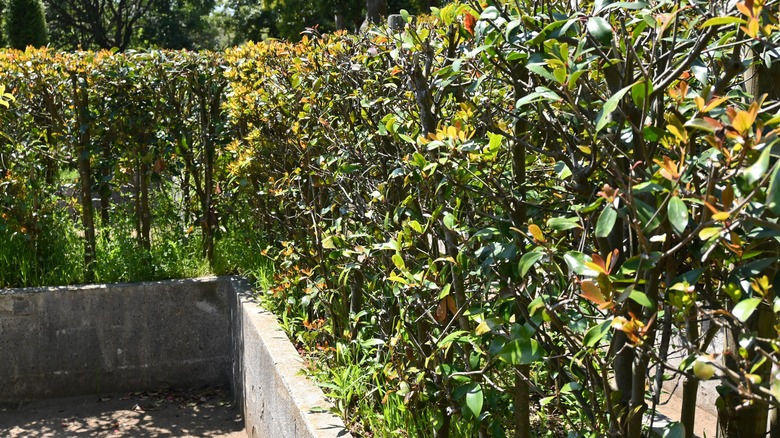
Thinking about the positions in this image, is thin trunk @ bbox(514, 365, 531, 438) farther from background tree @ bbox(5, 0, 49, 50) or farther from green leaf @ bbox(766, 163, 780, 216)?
background tree @ bbox(5, 0, 49, 50)

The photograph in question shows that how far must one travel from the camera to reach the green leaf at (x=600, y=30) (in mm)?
1801

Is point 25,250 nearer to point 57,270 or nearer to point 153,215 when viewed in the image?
point 57,270

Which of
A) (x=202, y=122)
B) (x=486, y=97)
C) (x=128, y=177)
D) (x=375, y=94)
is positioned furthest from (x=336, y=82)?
(x=128, y=177)

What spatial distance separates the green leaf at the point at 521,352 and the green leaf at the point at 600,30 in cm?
78

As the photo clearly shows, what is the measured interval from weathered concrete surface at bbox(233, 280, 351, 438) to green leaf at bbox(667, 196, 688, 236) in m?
2.14

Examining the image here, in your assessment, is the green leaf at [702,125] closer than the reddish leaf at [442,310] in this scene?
Yes

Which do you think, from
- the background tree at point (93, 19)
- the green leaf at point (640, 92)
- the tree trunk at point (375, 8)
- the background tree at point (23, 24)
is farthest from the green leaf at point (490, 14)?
the background tree at point (93, 19)

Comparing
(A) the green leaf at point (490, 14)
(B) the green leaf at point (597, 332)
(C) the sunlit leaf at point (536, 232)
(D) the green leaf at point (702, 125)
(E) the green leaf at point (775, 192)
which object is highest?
(A) the green leaf at point (490, 14)

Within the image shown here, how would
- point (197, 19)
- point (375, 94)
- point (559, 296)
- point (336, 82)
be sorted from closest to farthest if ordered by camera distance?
point (559, 296)
point (375, 94)
point (336, 82)
point (197, 19)

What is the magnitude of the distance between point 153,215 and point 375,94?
3742mm

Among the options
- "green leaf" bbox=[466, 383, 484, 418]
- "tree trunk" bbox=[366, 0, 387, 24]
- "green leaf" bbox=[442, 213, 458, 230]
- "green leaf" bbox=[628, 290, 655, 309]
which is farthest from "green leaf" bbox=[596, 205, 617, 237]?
"tree trunk" bbox=[366, 0, 387, 24]

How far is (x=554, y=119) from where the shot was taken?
223cm

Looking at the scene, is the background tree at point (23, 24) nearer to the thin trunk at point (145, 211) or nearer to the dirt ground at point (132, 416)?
the thin trunk at point (145, 211)

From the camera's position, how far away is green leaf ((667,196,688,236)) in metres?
1.49
